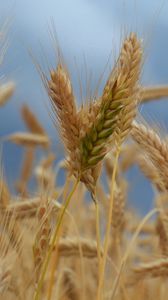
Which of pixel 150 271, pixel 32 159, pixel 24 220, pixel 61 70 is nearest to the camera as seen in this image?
pixel 61 70

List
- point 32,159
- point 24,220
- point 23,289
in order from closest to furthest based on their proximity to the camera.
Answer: point 23,289 → point 24,220 → point 32,159

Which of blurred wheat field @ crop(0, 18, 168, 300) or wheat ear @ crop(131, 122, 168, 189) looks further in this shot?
wheat ear @ crop(131, 122, 168, 189)

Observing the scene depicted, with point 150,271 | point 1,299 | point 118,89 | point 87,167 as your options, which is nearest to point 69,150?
point 87,167

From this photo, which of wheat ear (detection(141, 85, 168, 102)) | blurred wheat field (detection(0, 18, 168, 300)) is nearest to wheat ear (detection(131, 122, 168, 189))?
blurred wheat field (detection(0, 18, 168, 300))

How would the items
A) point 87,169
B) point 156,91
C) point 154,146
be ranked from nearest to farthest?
point 87,169
point 154,146
point 156,91

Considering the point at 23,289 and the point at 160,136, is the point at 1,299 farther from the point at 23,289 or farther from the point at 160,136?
the point at 160,136

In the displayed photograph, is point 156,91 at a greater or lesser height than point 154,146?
greater

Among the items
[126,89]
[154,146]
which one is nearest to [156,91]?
[154,146]

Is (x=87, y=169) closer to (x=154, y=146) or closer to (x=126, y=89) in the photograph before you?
(x=126, y=89)

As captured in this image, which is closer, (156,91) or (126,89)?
(126,89)

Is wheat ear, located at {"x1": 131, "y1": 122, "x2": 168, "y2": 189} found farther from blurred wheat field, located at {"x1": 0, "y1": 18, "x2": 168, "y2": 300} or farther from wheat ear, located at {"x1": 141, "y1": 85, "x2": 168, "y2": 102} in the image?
wheat ear, located at {"x1": 141, "y1": 85, "x2": 168, "y2": 102}

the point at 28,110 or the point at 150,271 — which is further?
the point at 28,110
